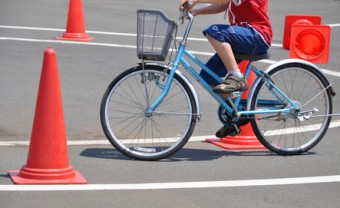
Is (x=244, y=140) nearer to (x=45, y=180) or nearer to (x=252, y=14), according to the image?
(x=252, y=14)

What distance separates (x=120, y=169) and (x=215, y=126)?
7.63 ft

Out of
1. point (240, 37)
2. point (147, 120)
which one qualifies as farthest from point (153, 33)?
point (147, 120)

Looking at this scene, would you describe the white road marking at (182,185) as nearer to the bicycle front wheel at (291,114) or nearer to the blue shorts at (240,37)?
the bicycle front wheel at (291,114)

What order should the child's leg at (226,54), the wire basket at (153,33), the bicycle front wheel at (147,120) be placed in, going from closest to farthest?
1. the wire basket at (153,33)
2. the child's leg at (226,54)
3. the bicycle front wheel at (147,120)

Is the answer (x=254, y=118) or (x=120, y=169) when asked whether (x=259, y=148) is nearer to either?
(x=254, y=118)

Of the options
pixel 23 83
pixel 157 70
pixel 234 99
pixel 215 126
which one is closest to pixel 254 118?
pixel 234 99

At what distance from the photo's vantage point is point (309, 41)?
10.4 metres

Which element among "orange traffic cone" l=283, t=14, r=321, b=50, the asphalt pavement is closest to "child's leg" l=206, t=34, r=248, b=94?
the asphalt pavement

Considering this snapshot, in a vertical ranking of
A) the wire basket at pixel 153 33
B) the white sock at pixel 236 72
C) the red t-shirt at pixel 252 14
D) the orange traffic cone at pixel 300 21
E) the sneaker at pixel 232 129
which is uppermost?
the orange traffic cone at pixel 300 21

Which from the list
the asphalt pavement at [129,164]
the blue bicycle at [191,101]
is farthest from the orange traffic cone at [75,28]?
the blue bicycle at [191,101]

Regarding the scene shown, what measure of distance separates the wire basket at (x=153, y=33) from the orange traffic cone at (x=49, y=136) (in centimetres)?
101

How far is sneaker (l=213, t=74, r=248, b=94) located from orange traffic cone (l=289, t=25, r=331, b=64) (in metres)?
2.22

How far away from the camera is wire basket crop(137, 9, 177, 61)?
784 centimetres

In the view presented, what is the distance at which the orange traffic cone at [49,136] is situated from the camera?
7102 millimetres
